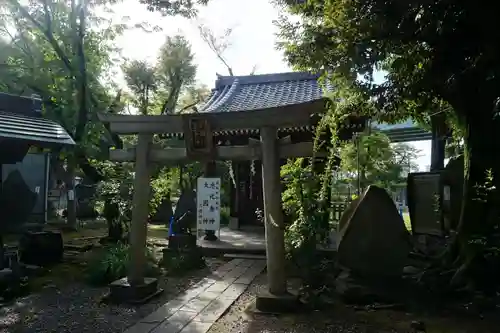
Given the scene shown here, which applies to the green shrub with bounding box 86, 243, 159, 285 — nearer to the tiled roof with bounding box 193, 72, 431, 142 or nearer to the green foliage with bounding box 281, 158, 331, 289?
the green foliage with bounding box 281, 158, 331, 289

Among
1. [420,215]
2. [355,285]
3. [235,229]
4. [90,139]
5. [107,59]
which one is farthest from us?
[107,59]

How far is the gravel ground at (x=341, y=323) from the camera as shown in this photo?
500cm

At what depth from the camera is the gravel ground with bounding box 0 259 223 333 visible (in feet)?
16.8

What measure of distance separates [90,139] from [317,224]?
9.72 meters

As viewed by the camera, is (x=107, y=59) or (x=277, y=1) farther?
(x=107, y=59)

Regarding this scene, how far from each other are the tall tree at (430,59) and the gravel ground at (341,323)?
130 cm

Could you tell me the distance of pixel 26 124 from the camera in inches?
306

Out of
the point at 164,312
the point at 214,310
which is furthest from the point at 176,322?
the point at 214,310

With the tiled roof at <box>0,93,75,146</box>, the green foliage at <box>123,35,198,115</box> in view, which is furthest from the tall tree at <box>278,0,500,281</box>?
the green foliage at <box>123,35,198,115</box>

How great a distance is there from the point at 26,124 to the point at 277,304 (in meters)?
5.75

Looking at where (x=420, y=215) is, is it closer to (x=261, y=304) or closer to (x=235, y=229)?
(x=235, y=229)

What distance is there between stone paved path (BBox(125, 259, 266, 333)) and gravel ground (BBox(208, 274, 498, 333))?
0.23m

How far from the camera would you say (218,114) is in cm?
630

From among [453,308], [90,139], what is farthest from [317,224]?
[90,139]
